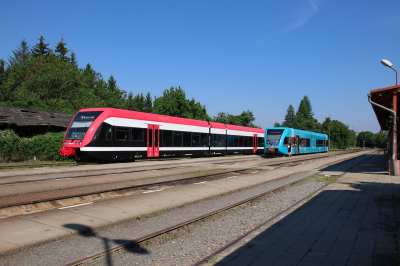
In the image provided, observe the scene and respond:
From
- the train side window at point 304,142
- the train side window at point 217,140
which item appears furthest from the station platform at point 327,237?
the train side window at point 304,142

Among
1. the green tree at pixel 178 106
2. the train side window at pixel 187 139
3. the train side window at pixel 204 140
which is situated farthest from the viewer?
the green tree at pixel 178 106

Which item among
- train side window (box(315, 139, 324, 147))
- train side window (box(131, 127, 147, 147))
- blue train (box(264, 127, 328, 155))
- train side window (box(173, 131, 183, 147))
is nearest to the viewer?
train side window (box(131, 127, 147, 147))

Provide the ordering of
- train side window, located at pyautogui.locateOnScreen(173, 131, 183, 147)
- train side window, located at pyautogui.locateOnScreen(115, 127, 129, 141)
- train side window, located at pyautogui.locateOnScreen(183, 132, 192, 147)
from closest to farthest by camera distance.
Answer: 1. train side window, located at pyautogui.locateOnScreen(115, 127, 129, 141)
2. train side window, located at pyautogui.locateOnScreen(173, 131, 183, 147)
3. train side window, located at pyautogui.locateOnScreen(183, 132, 192, 147)

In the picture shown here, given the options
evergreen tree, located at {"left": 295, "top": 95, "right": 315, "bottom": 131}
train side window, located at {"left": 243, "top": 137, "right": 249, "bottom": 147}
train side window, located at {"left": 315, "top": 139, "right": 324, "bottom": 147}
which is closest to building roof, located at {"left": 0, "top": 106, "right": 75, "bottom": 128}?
train side window, located at {"left": 243, "top": 137, "right": 249, "bottom": 147}

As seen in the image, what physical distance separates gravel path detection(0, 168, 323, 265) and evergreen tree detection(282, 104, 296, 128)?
358ft

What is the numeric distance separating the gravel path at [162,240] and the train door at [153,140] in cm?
1219

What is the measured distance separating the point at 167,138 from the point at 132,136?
3705 millimetres

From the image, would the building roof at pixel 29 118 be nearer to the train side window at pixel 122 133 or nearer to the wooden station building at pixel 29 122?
the wooden station building at pixel 29 122

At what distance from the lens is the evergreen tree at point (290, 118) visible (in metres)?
116

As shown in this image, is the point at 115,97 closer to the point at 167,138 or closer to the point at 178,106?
the point at 178,106

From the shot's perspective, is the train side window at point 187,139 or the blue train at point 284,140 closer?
the train side window at point 187,139

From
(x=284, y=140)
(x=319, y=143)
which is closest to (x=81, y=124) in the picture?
(x=284, y=140)

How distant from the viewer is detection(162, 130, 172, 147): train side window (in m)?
21.8

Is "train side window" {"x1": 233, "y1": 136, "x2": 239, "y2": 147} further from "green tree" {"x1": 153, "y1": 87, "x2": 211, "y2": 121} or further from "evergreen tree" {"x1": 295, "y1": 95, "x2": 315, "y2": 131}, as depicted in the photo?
"evergreen tree" {"x1": 295, "y1": 95, "x2": 315, "y2": 131}
